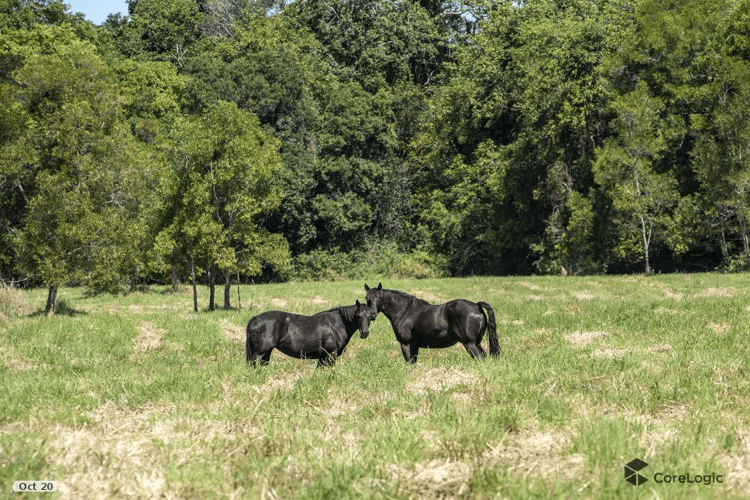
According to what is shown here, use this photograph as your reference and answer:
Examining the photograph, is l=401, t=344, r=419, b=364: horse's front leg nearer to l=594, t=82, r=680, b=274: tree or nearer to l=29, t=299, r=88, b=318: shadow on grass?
l=29, t=299, r=88, b=318: shadow on grass

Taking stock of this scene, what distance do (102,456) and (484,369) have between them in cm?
582

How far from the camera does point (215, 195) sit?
30.3 metres

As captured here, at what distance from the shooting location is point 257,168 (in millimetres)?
30547

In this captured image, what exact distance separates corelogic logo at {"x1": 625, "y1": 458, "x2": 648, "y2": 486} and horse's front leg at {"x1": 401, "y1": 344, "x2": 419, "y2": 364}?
7555 mm

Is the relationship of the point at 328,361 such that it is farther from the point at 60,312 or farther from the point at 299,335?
the point at 60,312

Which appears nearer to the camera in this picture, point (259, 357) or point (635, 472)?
point (635, 472)

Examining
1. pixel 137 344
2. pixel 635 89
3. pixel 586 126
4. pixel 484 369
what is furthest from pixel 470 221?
pixel 484 369

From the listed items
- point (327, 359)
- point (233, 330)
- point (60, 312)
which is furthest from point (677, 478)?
point (60, 312)

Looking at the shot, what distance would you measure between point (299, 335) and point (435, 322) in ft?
8.61

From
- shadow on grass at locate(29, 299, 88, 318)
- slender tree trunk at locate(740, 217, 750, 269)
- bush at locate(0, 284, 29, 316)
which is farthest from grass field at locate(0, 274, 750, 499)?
slender tree trunk at locate(740, 217, 750, 269)

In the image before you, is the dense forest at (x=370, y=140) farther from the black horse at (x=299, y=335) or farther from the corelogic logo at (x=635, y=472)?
the corelogic logo at (x=635, y=472)

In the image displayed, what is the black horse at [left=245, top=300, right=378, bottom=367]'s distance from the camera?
39.7 ft

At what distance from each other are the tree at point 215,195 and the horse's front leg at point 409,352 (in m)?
18.0

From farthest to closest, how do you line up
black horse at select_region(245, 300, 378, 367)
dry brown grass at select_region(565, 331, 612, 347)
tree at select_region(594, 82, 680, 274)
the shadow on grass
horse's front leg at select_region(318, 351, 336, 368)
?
1. tree at select_region(594, 82, 680, 274)
2. the shadow on grass
3. dry brown grass at select_region(565, 331, 612, 347)
4. black horse at select_region(245, 300, 378, 367)
5. horse's front leg at select_region(318, 351, 336, 368)
